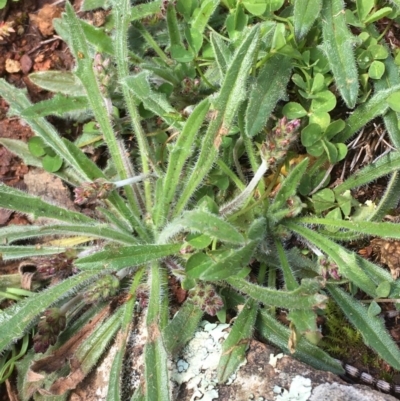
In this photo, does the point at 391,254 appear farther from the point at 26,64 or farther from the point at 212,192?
the point at 26,64

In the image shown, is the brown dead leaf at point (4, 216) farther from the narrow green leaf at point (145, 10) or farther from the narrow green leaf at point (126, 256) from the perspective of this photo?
the narrow green leaf at point (145, 10)

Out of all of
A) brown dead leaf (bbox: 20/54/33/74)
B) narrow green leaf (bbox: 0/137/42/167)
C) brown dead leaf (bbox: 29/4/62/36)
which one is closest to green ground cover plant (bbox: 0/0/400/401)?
narrow green leaf (bbox: 0/137/42/167)

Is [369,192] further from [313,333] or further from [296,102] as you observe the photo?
[313,333]

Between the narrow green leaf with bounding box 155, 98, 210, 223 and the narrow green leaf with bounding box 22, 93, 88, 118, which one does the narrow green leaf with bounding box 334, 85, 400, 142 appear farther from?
the narrow green leaf with bounding box 22, 93, 88, 118

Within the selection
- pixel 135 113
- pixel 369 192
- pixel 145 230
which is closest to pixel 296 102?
pixel 369 192

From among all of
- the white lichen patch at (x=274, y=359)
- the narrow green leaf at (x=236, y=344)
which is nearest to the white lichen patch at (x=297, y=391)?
the white lichen patch at (x=274, y=359)

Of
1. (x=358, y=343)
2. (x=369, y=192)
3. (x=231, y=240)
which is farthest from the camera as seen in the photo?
(x=369, y=192)
